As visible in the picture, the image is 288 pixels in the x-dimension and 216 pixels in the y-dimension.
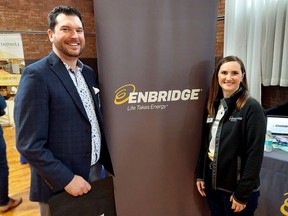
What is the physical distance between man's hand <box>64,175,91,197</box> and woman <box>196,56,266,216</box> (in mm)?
760

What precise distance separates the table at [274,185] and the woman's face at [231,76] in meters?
0.85

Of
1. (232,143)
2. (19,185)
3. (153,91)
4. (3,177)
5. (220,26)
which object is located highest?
(220,26)

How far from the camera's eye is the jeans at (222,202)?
1.37 meters

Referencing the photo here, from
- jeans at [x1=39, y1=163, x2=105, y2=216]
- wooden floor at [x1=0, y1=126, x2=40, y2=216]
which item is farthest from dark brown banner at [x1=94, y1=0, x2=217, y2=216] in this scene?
wooden floor at [x1=0, y1=126, x2=40, y2=216]

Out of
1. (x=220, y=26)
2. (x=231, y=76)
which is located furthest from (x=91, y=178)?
(x=220, y=26)

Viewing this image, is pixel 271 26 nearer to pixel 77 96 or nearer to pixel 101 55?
pixel 101 55

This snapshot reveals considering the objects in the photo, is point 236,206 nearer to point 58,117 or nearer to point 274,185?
point 274,185

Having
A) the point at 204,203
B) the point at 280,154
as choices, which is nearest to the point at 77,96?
the point at 204,203

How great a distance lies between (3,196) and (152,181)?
1.92 m

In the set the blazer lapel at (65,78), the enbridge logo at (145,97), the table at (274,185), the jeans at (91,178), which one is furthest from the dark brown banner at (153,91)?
the table at (274,185)

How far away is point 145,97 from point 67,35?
1.88 feet

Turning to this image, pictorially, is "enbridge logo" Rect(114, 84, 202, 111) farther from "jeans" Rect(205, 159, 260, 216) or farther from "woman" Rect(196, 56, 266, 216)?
"jeans" Rect(205, 159, 260, 216)

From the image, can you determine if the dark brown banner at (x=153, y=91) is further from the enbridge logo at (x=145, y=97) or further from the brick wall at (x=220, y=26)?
the brick wall at (x=220, y=26)

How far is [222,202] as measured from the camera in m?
1.48
